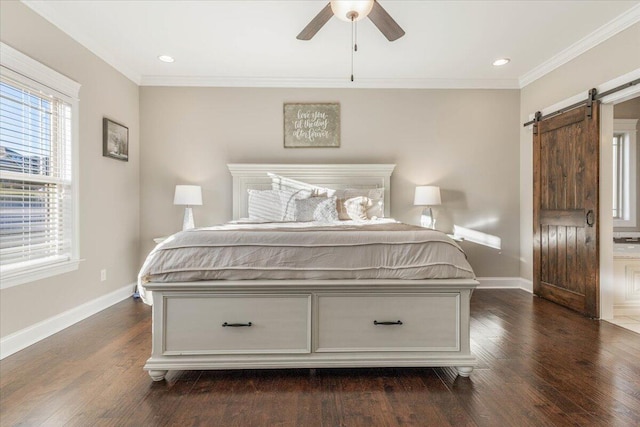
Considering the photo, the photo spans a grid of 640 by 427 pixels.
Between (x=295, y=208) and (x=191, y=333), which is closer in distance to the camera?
(x=191, y=333)

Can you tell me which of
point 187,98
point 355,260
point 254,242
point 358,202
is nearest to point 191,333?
point 254,242

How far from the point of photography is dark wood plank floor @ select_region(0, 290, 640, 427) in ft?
5.37

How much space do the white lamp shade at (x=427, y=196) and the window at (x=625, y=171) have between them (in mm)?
2440

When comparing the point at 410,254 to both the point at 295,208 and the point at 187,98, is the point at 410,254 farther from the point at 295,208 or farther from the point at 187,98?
the point at 187,98

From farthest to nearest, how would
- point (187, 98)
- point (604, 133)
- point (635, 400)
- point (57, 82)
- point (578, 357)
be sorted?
point (187, 98) → point (604, 133) → point (57, 82) → point (578, 357) → point (635, 400)

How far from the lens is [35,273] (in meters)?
2.57

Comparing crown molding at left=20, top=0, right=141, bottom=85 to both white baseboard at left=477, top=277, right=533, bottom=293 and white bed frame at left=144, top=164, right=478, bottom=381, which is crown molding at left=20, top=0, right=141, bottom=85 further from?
white baseboard at left=477, top=277, right=533, bottom=293

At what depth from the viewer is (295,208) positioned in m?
3.69

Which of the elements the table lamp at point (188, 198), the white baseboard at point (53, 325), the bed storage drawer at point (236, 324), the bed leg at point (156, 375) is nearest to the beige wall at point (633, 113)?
the bed storage drawer at point (236, 324)

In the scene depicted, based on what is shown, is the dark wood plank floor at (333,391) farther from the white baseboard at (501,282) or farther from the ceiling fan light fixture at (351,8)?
the ceiling fan light fixture at (351,8)

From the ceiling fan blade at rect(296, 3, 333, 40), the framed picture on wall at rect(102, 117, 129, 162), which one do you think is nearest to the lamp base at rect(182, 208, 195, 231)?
the framed picture on wall at rect(102, 117, 129, 162)

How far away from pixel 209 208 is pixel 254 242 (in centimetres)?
252

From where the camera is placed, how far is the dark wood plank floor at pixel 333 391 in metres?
1.64

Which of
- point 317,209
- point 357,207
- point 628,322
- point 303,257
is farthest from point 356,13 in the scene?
point 628,322
